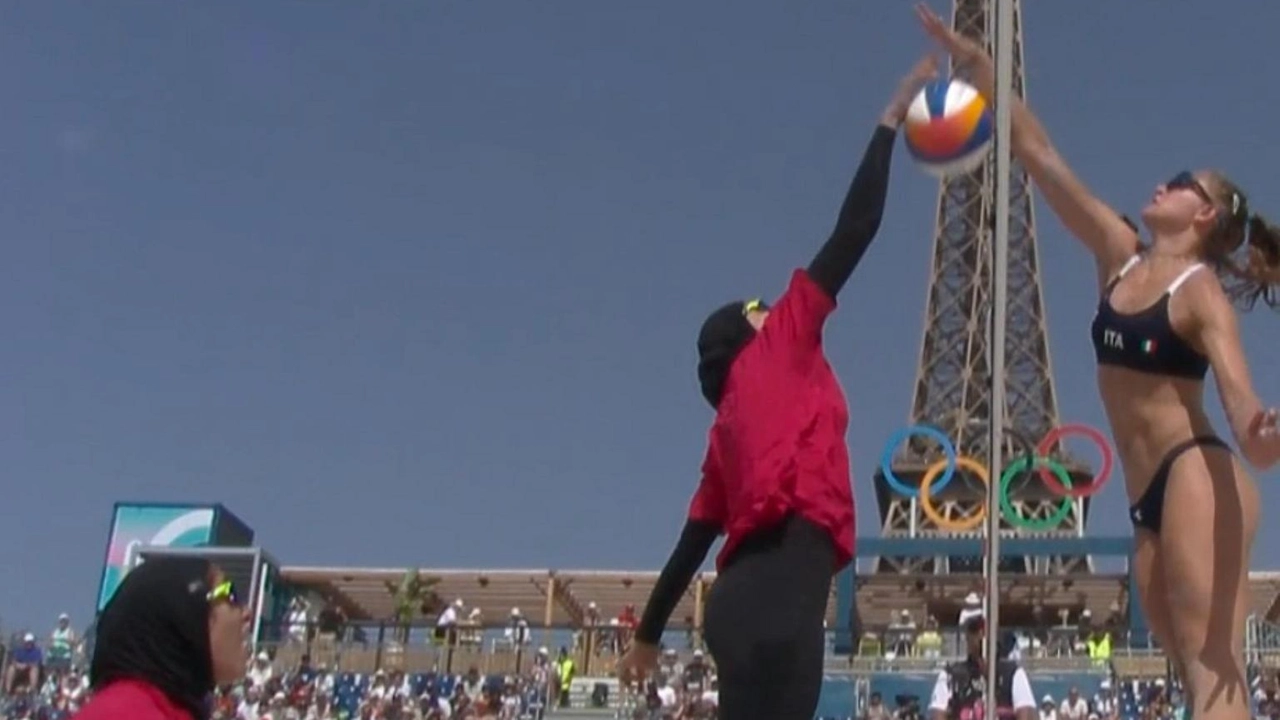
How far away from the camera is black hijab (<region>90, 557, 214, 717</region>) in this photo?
3.20 m

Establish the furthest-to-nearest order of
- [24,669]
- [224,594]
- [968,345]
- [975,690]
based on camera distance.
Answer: [968,345] → [24,669] → [975,690] → [224,594]

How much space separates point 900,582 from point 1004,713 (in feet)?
85.4

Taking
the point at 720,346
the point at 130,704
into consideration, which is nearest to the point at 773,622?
the point at 720,346

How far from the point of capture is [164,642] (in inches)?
126

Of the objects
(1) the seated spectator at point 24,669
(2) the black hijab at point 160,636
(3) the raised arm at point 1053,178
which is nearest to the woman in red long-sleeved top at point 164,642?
(2) the black hijab at point 160,636

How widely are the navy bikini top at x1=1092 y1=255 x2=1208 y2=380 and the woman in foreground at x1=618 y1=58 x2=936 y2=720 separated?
2.59 feet

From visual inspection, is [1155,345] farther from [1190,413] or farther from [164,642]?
[164,642]

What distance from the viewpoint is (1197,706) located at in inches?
161

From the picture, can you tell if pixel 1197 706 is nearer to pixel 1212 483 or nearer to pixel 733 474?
pixel 1212 483

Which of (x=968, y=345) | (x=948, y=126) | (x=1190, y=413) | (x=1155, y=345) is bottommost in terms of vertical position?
(x=1190, y=413)

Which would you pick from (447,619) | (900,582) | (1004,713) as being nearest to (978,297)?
(900,582)

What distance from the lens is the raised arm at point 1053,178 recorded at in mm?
4863

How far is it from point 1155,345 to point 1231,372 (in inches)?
10.6

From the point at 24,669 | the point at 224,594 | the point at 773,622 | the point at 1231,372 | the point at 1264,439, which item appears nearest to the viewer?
the point at 224,594
